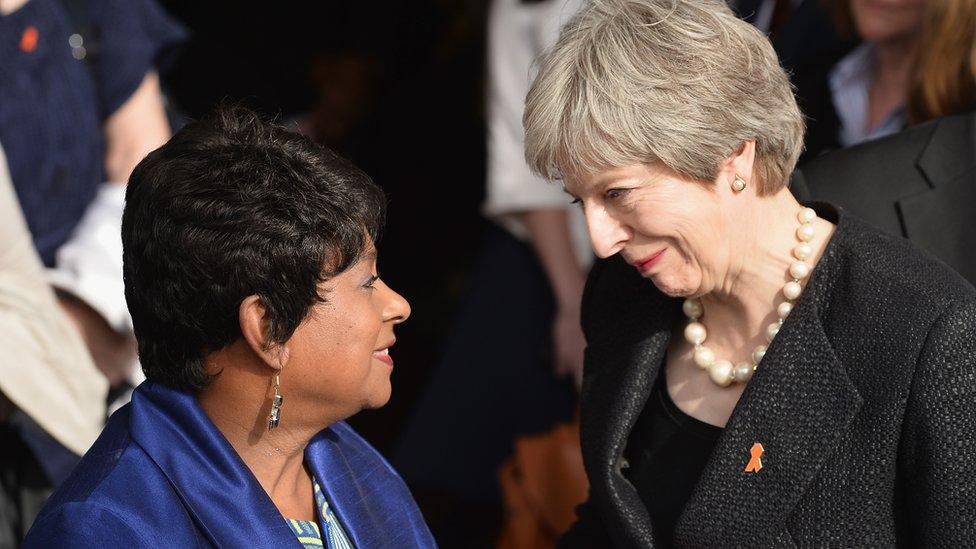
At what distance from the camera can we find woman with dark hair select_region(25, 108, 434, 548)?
1902mm

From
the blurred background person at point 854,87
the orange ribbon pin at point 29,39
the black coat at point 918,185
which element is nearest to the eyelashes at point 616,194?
the black coat at point 918,185

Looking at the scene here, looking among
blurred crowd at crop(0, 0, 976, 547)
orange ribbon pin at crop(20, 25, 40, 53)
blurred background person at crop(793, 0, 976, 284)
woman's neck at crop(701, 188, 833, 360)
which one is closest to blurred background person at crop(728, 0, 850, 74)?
blurred crowd at crop(0, 0, 976, 547)

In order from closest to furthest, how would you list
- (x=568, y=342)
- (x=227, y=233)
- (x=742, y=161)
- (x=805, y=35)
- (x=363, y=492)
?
(x=227, y=233) < (x=742, y=161) < (x=363, y=492) < (x=805, y=35) < (x=568, y=342)

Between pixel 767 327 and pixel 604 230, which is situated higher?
pixel 604 230

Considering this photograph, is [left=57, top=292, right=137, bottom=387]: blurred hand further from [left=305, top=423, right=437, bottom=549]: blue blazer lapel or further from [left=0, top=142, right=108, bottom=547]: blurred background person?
[left=305, top=423, right=437, bottom=549]: blue blazer lapel

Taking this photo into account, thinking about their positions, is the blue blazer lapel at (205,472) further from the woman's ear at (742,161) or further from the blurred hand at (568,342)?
the blurred hand at (568,342)

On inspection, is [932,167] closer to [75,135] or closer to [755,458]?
[755,458]

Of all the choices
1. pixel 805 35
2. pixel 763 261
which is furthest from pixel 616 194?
pixel 805 35

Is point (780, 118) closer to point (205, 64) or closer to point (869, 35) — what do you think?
point (869, 35)

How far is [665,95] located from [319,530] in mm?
989

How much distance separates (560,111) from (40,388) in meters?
1.37

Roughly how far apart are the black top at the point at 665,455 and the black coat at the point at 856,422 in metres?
0.05

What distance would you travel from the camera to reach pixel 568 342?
367 centimetres

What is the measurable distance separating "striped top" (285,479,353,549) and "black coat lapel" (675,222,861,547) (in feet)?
2.02
